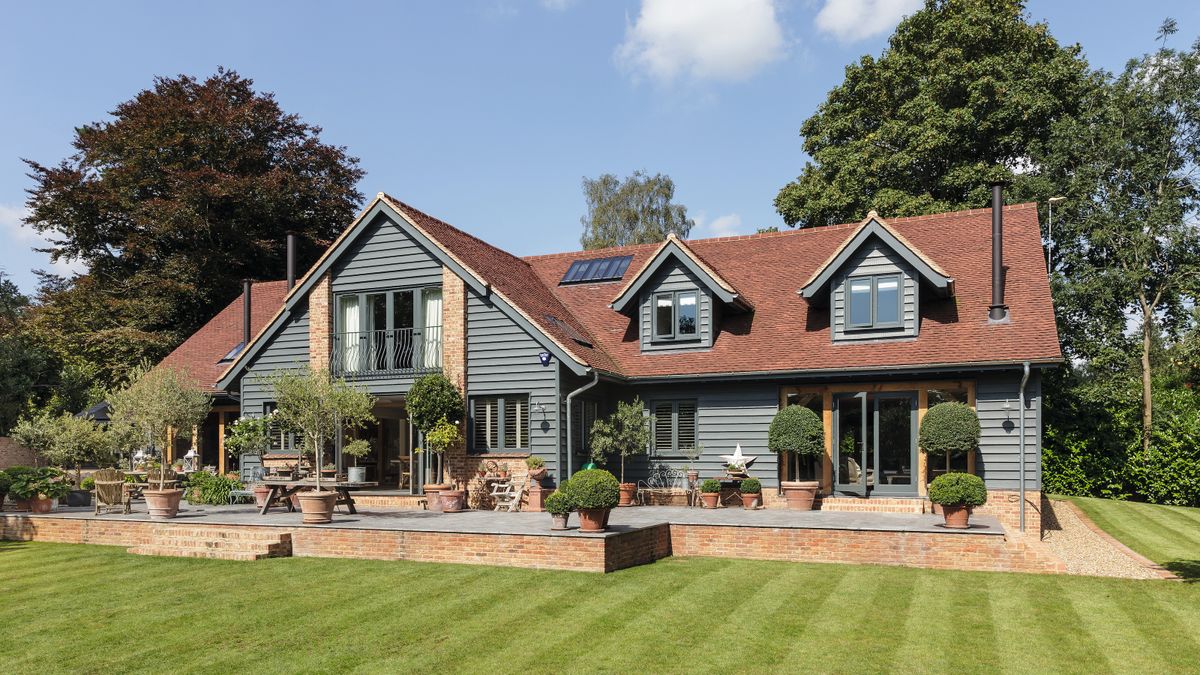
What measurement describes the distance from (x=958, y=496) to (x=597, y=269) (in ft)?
44.8

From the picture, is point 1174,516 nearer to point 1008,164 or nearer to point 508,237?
point 1008,164

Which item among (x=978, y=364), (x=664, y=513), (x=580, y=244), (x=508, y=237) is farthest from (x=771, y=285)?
(x=580, y=244)

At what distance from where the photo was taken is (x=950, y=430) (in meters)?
17.1

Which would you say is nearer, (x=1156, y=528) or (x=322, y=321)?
(x=1156, y=528)

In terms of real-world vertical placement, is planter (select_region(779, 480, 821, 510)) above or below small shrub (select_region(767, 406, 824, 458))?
below

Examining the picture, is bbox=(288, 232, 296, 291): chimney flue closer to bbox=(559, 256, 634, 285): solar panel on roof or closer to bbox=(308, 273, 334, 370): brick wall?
bbox=(308, 273, 334, 370): brick wall

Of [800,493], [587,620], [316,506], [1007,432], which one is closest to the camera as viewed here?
[587,620]

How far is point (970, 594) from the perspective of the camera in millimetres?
11586

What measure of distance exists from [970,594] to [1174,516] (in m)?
12.7

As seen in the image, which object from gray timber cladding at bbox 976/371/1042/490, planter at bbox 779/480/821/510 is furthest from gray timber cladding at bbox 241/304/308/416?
gray timber cladding at bbox 976/371/1042/490

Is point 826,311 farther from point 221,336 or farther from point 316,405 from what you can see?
point 221,336

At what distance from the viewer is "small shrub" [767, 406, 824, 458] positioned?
1825 centimetres

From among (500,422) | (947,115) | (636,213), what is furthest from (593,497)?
(636,213)

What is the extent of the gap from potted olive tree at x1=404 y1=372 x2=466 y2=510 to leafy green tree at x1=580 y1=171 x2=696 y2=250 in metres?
27.0
